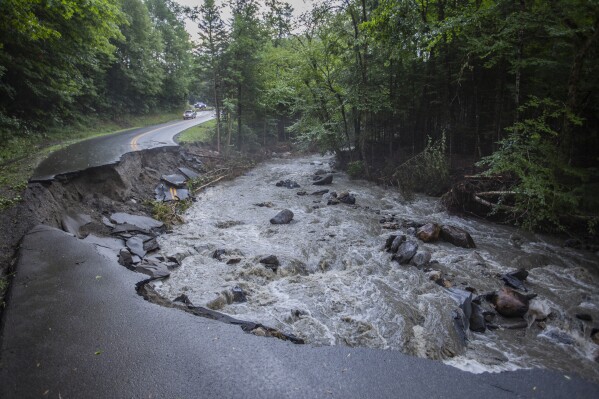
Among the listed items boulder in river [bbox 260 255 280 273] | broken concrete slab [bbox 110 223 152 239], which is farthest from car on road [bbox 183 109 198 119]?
boulder in river [bbox 260 255 280 273]

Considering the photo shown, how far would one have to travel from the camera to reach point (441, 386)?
349 centimetres

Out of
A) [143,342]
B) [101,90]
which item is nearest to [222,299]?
[143,342]

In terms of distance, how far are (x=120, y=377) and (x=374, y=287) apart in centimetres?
473

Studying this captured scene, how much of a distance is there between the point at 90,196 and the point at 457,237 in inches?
459

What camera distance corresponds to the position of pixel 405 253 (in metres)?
7.59

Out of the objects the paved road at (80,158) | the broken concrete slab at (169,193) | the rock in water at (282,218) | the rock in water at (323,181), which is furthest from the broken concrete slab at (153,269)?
the rock in water at (323,181)

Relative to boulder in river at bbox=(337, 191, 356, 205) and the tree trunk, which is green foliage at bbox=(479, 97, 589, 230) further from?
boulder in river at bbox=(337, 191, 356, 205)

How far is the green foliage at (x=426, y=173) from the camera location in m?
13.2

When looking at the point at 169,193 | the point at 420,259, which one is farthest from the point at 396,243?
the point at 169,193

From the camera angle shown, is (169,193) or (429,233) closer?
(429,233)

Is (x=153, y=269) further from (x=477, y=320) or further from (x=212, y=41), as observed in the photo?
(x=212, y=41)

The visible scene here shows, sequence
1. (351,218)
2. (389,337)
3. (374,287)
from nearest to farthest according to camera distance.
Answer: (389,337)
(374,287)
(351,218)

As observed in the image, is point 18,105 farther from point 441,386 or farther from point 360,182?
point 441,386

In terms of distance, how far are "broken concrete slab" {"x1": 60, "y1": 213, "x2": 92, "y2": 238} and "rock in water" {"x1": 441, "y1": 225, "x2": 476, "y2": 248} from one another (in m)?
9.99
